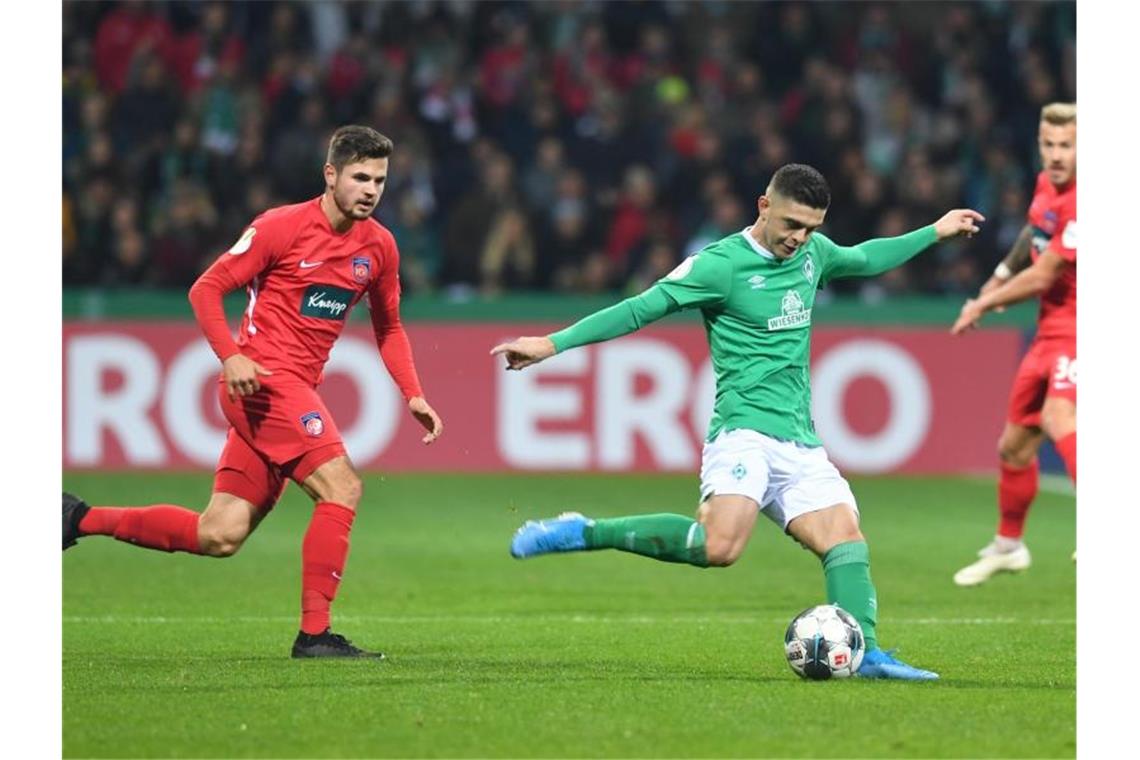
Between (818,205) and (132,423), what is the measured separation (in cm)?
1026

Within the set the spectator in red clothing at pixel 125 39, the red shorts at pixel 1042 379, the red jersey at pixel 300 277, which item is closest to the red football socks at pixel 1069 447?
the red shorts at pixel 1042 379

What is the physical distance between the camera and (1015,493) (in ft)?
34.8

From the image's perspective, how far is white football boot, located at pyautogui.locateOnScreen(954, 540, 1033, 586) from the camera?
35.3ft

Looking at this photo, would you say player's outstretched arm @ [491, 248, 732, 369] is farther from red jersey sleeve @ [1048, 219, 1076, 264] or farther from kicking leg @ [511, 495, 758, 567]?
red jersey sleeve @ [1048, 219, 1076, 264]

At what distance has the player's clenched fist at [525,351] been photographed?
699 centimetres

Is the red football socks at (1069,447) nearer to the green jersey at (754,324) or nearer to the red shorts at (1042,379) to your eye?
the red shorts at (1042,379)

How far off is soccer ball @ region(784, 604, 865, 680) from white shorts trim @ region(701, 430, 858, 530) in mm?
450

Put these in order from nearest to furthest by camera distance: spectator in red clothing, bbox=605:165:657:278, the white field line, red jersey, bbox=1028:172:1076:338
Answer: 1. the white field line
2. red jersey, bbox=1028:172:1076:338
3. spectator in red clothing, bbox=605:165:657:278

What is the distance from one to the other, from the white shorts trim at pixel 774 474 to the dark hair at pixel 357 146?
5.88ft

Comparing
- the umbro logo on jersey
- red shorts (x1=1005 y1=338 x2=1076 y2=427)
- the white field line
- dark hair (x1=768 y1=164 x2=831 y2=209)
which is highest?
dark hair (x1=768 y1=164 x2=831 y2=209)

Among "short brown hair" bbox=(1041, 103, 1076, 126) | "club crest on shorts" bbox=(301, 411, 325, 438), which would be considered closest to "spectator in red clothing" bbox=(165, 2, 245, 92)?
"short brown hair" bbox=(1041, 103, 1076, 126)

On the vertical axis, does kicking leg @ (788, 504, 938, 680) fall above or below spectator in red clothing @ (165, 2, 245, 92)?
below

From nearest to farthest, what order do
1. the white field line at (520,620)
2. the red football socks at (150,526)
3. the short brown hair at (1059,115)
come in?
the red football socks at (150,526)
the white field line at (520,620)
the short brown hair at (1059,115)

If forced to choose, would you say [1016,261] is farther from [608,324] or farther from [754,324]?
[608,324]
